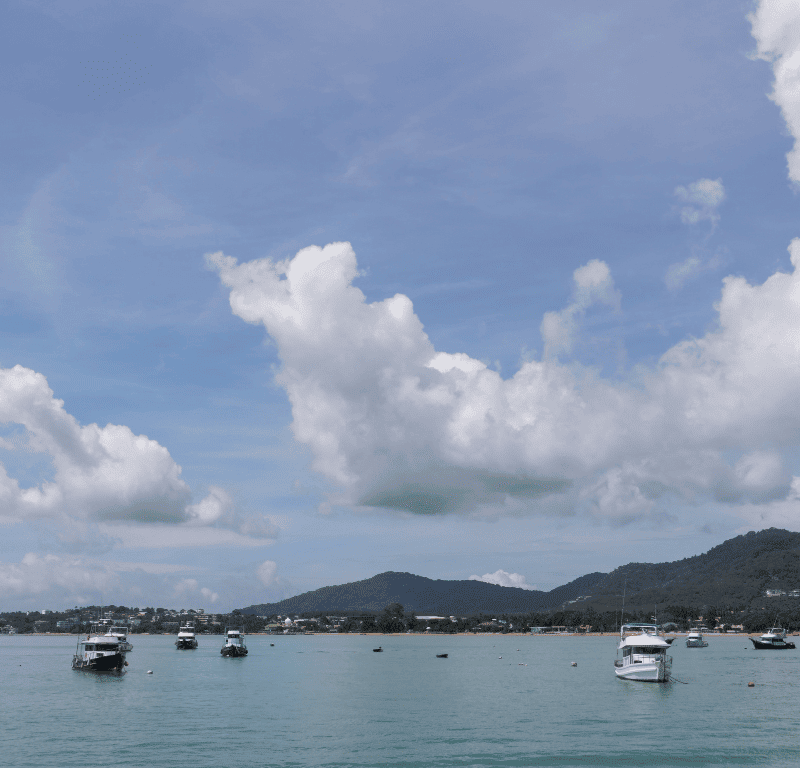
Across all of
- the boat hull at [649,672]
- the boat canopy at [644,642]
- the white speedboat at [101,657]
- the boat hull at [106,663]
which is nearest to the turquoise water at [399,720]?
the boat hull at [649,672]

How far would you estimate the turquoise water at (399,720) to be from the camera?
6544 cm

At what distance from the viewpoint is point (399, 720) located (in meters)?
85.3

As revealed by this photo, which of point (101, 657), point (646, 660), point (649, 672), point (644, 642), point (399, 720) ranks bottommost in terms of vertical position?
point (399, 720)

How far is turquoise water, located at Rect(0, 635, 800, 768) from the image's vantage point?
215 feet

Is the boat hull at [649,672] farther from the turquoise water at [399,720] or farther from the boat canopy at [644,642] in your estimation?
the boat canopy at [644,642]

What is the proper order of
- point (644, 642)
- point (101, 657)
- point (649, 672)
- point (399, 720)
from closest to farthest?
1. point (399, 720)
2. point (649, 672)
3. point (644, 642)
4. point (101, 657)

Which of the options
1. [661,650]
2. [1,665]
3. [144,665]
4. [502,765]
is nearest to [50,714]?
[502,765]

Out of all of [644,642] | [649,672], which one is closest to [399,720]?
[649,672]

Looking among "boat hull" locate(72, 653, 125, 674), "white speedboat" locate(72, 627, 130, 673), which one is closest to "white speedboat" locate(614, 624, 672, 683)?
"boat hull" locate(72, 653, 125, 674)

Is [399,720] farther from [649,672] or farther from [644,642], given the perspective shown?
[644,642]

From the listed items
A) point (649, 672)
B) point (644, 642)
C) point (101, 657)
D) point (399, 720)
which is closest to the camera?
point (399, 720)

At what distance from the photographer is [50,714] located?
92250 mm

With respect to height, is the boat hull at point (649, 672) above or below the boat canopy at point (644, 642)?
below

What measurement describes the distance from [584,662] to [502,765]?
140111mm
